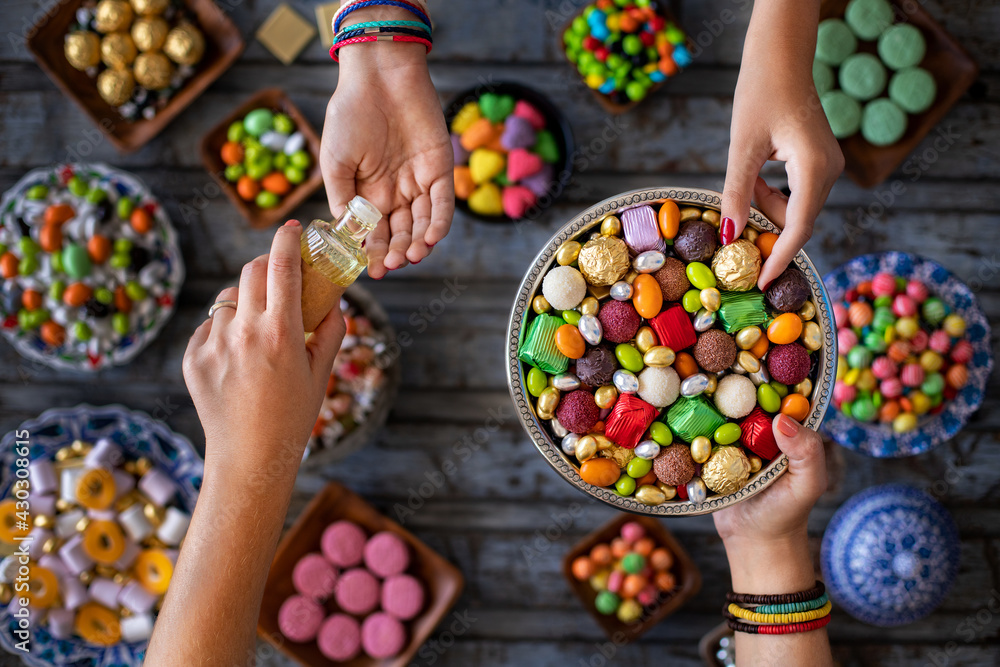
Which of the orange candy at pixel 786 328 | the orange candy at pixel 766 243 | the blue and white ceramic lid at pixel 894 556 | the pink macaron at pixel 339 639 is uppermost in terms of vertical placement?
the orange candy at pixel 766 243

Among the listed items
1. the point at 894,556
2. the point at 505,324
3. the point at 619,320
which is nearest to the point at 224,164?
the point at 505,324

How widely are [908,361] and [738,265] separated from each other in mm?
759

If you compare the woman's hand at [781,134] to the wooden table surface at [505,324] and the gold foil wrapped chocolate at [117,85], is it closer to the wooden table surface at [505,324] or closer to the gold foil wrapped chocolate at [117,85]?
the wooden table surface at [505,324]

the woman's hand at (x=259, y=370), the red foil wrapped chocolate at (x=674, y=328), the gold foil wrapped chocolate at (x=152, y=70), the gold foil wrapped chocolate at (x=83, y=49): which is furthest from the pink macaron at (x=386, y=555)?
the gold foil wrapped chocolate at (x=83, y=49)

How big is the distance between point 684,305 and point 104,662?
4.94ft

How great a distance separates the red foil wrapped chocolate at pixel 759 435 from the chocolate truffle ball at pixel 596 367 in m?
0.22

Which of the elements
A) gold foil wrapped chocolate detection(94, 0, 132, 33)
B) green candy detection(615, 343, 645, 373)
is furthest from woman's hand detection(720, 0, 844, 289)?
gold foil wrapped chocolate detection(94, 0, 132, 33)

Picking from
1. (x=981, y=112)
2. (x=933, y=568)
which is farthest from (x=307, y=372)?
(x=981, y=112)

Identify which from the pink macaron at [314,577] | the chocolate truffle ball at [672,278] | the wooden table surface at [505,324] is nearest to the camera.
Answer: the chocolate truffle ball at [672,278]

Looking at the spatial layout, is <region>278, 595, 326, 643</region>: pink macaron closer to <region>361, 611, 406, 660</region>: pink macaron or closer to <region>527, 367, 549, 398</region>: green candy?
<region>361, 611, 406, 660</region>: pink macaron

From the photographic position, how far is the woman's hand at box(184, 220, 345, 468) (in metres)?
0.88

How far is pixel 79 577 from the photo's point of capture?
145 centimetres

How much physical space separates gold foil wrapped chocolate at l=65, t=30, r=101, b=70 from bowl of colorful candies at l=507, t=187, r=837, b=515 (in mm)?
1263

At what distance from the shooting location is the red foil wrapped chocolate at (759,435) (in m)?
0.97
